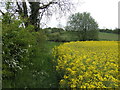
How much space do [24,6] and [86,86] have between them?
11.8 meters

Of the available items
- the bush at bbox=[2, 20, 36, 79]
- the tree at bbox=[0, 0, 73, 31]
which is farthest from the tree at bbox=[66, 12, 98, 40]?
the bush at bbox=[2, 20, 36, 79]

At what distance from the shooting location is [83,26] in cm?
2519

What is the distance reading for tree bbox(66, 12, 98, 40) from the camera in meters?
24.9

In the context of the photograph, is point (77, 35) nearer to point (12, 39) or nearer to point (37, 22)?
point (37, 22)

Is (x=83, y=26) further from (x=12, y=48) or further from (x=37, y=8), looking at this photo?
(x=12, y=48)

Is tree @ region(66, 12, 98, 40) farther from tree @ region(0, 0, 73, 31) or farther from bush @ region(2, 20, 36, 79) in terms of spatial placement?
bush @ region(2, 20, 36, 79)

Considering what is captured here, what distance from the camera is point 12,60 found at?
15.1 ft

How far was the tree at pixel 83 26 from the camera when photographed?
24925 mm

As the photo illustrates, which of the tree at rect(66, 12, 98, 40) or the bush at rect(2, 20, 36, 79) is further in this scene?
the tree at rect(66, 12, 98, 40)

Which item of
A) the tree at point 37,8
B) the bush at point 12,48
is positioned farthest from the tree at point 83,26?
the bush at point 12,48

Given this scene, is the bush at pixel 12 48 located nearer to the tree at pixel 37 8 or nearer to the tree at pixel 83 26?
the tree at pixel 37 8

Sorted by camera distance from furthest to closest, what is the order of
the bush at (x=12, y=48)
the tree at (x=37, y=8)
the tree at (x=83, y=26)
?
the tree at (x=83, y=26) → the tree at (x=37, y=8) → the bush at (x=12, y=48)

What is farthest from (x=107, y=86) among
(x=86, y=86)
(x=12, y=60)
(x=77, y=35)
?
(x=77, y=35)

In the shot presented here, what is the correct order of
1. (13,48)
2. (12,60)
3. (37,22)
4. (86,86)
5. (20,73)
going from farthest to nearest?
1. (37,22)
2. (20,73)
3. (13,48)
4. (12,60)
5. (86,86)
